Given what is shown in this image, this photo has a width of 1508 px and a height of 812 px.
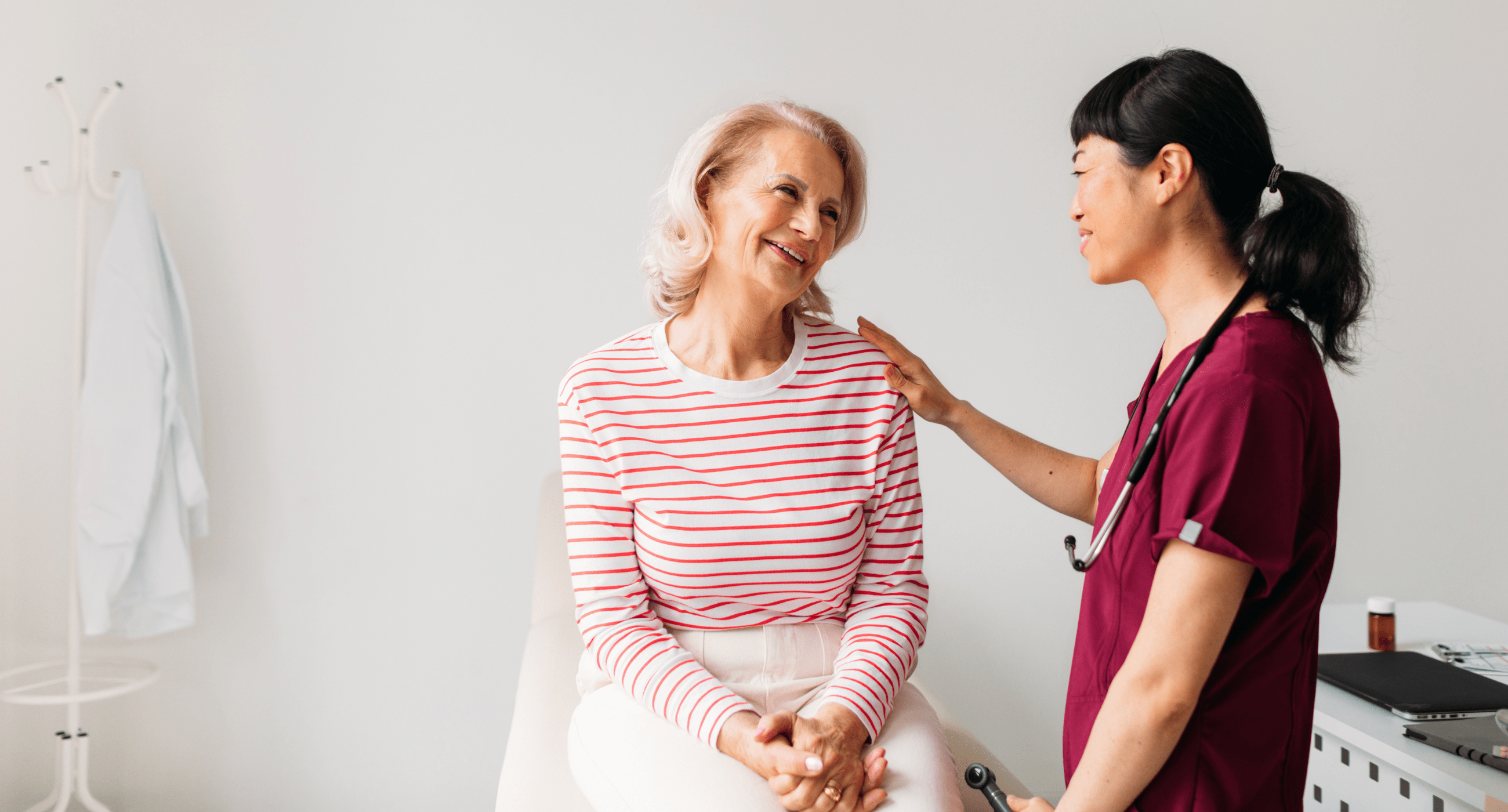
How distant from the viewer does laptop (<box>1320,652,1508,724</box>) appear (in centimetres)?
153

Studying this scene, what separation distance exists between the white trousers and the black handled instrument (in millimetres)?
93

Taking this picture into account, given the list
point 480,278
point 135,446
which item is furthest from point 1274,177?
point 135,446

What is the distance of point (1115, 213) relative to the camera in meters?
1.13

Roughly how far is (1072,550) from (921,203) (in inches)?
57.1

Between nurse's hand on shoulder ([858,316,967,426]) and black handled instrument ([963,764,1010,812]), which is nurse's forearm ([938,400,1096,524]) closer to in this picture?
nurse's hand on shoulder ([858,316,967,426])

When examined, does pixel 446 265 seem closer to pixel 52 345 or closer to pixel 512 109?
pixel 512 109

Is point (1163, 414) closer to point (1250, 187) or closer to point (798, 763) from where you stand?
point (1250, 187)

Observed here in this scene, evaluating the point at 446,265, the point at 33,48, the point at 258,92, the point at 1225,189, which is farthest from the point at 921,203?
the point at 33,48

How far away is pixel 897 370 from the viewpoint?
5.02ft

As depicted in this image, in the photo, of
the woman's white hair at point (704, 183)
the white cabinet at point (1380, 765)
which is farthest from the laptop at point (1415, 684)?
the woman's white hair at point (704, 183)

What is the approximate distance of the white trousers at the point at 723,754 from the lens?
1.21 meters

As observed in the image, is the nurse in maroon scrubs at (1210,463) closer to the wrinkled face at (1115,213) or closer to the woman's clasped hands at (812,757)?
the wrinkled face at (1115,213)

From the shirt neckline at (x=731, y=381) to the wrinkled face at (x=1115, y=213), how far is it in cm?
47

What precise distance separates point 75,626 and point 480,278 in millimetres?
1132
